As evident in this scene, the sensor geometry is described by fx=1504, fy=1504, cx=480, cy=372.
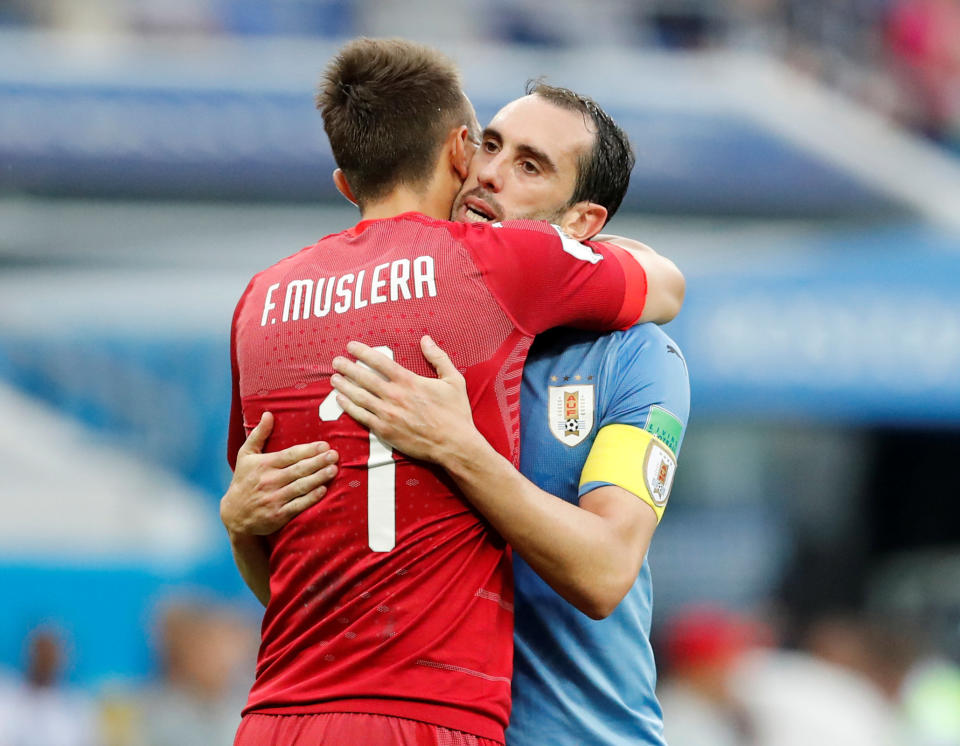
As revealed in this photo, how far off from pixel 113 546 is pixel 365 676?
8819 mm

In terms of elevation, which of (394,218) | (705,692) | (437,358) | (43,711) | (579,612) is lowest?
(43,711)

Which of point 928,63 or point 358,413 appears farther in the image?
point 928,63

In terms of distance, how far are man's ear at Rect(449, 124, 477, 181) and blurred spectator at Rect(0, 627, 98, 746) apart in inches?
231

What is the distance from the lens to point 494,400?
301 centimetres

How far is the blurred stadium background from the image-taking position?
10.5 m

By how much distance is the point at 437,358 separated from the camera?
2920 mm

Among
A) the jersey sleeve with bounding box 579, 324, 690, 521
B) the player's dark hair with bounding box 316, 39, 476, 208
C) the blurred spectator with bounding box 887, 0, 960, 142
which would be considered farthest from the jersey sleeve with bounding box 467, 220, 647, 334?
the blurred spectator with bounding box 887, 0, 960, 142

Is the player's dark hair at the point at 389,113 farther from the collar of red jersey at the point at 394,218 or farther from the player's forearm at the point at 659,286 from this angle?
the player's forearm at the point at 659,286

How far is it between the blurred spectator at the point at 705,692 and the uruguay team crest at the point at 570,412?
454cm

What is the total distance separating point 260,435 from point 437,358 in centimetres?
41

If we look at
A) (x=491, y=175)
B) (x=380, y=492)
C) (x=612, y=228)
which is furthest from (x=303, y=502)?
(x=612, y=228)

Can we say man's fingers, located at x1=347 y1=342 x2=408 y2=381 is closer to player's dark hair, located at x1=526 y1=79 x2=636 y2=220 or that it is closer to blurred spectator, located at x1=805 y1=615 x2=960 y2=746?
player's dark hair, located at x1=526 y1=79 x2=636 y2=220

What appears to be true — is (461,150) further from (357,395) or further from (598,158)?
(357,395)

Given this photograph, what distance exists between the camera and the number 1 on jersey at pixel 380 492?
2.86 metres
